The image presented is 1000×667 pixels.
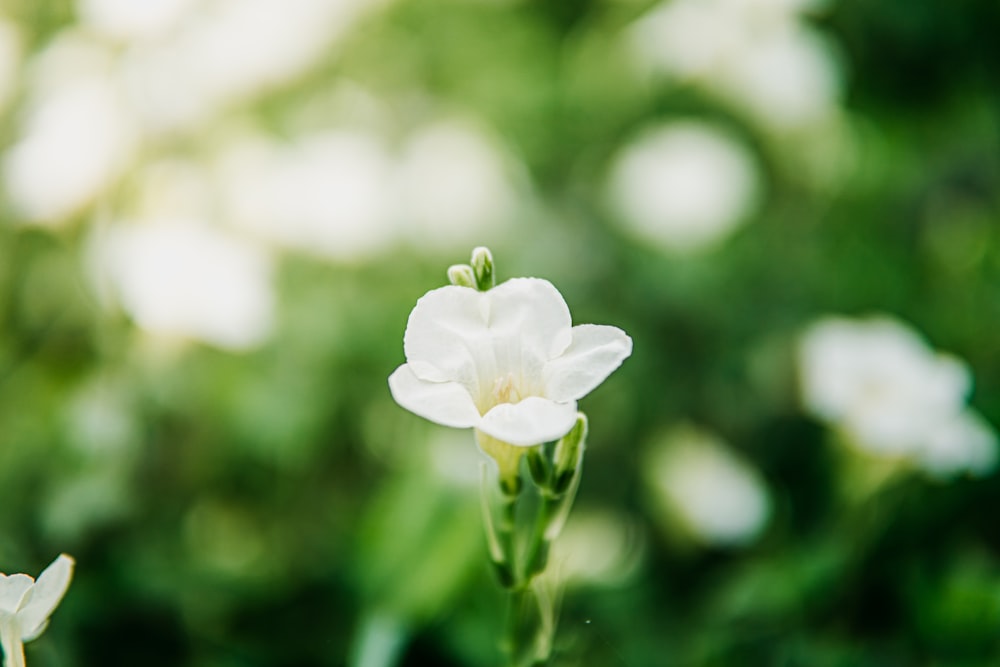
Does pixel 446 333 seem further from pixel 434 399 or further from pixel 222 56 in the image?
pixel 222 56

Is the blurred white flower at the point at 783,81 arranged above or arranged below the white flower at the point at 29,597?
below

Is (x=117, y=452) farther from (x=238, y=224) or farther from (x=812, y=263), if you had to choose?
(x=812, y=263)

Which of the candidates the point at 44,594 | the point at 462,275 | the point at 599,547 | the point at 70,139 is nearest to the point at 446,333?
the point at 462,275

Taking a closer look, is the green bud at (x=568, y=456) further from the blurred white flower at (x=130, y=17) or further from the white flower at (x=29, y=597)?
the blurred white flower at (x=130, y=17)

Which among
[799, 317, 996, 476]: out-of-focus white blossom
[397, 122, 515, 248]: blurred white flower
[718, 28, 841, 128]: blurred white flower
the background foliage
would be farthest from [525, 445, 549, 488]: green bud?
[718, 28, 841, 128]: blurred white flower

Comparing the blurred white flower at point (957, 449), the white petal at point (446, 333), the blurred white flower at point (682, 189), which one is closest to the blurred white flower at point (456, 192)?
the blurred white flower at point (682, 189)

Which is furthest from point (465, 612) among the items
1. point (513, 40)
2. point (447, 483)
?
point (513, 40)
